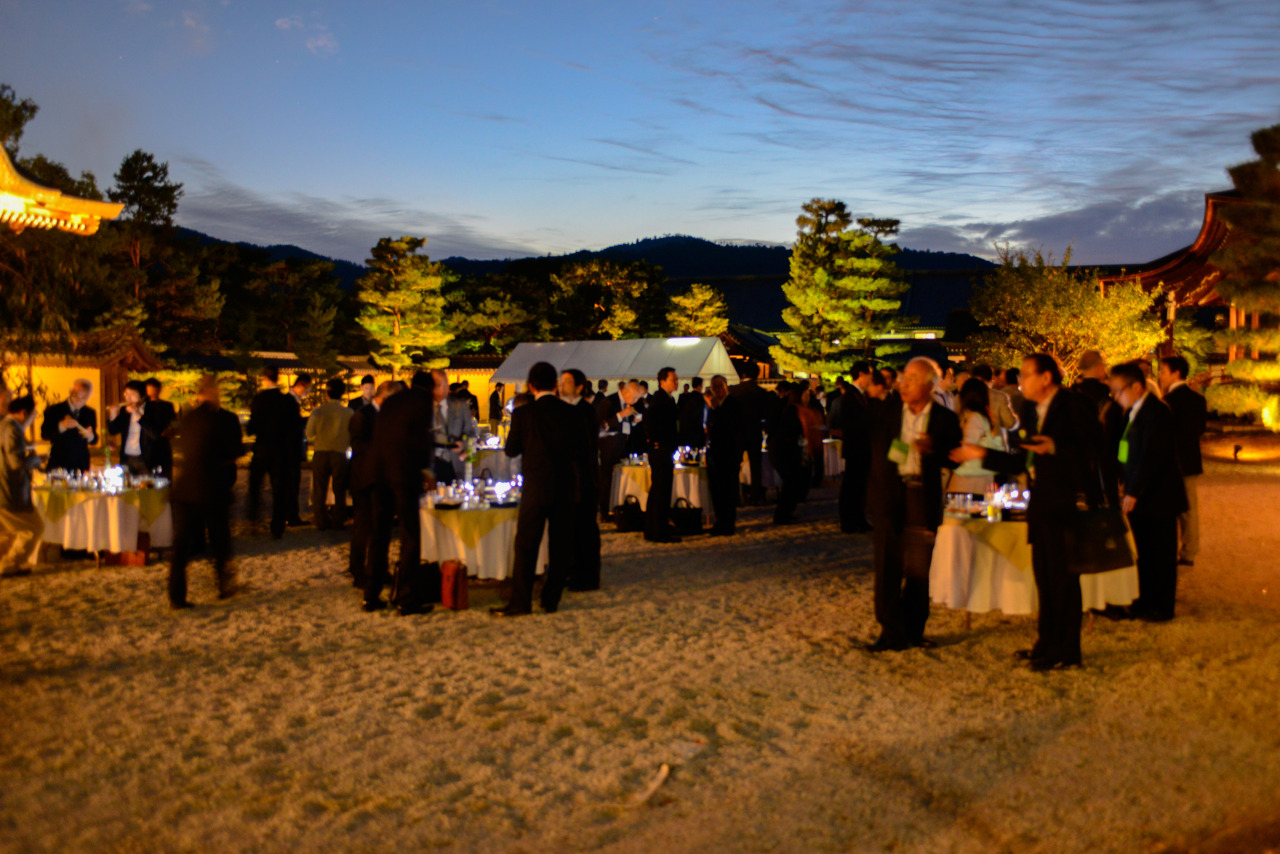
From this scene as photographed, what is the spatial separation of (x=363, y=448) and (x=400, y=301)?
27.6 metres

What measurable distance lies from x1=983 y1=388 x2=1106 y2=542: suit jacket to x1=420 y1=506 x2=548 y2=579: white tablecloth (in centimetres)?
328

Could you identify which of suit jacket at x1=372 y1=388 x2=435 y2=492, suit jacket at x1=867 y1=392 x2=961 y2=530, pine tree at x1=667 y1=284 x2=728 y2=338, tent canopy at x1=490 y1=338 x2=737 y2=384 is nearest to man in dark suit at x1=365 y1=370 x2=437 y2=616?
suit jacket at x1=372 y1=388 x2=435 y2=492

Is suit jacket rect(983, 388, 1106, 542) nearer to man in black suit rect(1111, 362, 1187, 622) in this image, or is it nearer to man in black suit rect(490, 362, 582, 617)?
man in black suit rect(1111, 362, 1187, 622)

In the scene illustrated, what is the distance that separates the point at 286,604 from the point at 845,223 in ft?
99.6

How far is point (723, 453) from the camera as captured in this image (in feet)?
29.9

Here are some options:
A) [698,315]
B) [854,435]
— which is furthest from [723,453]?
[698,315]

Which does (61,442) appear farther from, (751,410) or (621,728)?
(751,410)

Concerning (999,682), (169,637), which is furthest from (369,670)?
(999,682)

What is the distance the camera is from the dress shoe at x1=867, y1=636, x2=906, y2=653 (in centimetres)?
528

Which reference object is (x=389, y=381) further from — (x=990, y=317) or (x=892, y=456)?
(x=990, y=317)

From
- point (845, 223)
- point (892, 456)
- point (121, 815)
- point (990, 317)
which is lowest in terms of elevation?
point (121, 815)

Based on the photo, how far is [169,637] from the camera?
5.57m

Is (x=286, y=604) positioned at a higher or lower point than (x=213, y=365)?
lower

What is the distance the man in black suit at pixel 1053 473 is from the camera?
4617 millimetres
